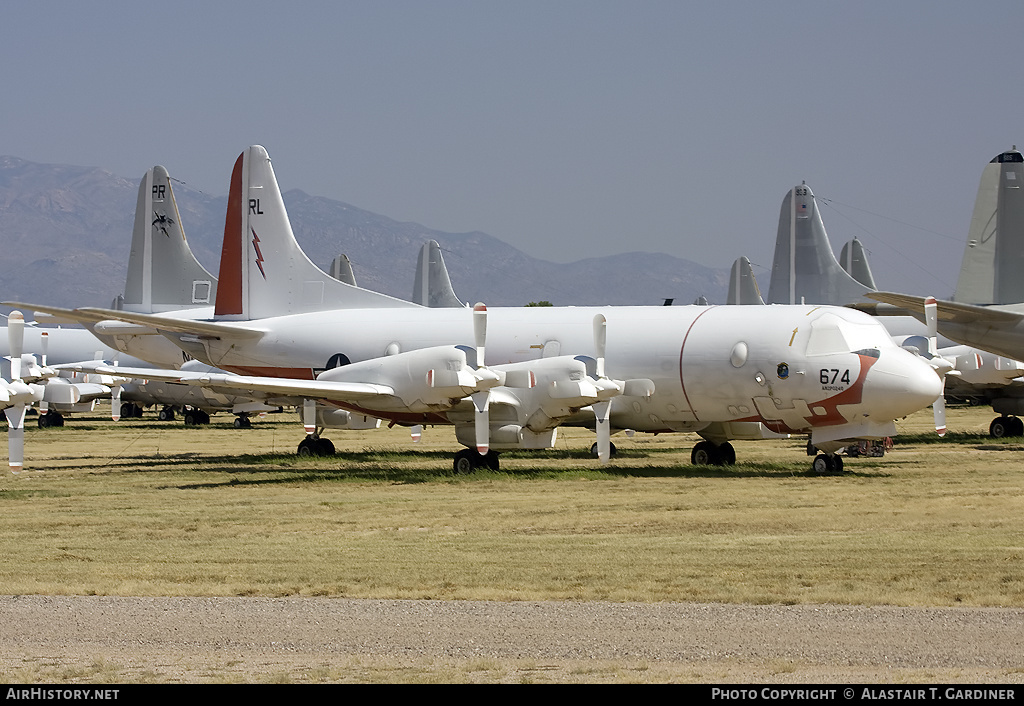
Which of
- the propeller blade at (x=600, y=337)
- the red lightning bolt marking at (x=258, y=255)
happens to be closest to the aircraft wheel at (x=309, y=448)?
the red lightning bolt marking at (x=258, y=255)

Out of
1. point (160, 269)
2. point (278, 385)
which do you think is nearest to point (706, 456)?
point (278, 385)

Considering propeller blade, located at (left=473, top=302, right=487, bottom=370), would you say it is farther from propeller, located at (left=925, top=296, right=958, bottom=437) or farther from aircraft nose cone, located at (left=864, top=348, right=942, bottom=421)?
propeller, located at (left=925, top=296, right=958, bottom=437)

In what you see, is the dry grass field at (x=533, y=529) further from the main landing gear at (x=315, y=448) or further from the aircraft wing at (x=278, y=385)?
the aircraft wing at (x=278, y=385)

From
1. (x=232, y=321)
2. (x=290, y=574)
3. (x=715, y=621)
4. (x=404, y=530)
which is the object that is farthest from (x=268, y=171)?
(x=715, y=621)

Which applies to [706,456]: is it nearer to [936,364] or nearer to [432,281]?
[936,364]

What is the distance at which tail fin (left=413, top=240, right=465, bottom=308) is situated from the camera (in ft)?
188

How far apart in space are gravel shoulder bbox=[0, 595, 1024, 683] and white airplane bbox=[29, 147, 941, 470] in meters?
13.0

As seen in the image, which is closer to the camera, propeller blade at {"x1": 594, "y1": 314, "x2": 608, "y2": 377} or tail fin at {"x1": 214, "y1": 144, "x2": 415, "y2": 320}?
propeller blade at {"x1": 594, "y1": 314, "x2": 608, "y2": 377}

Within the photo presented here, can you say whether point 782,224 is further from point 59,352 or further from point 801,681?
point 801,681

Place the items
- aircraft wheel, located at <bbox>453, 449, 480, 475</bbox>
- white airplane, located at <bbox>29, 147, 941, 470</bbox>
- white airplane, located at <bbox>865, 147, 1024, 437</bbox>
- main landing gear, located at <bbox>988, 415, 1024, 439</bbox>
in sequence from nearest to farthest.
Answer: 1. white airplane, located at <bbox>29, 147, 941, 470</bbox>
2. aircraft wheel, located at <bbox>453, 449, 480, 475</bbox>
3. white airplane, located at <bbox>865, 147, 1024, 437</bbox>
4. main landing gear, located at <bbox>988, 415, 1024, 439</bbox>

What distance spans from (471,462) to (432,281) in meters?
32.9

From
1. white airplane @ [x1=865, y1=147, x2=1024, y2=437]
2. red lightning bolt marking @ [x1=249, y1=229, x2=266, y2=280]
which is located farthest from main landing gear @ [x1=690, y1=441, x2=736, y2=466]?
red lightning bolt marking @ [x1=249, y1=229, x2=266, y2=280]

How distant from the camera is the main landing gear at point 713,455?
2695cm
